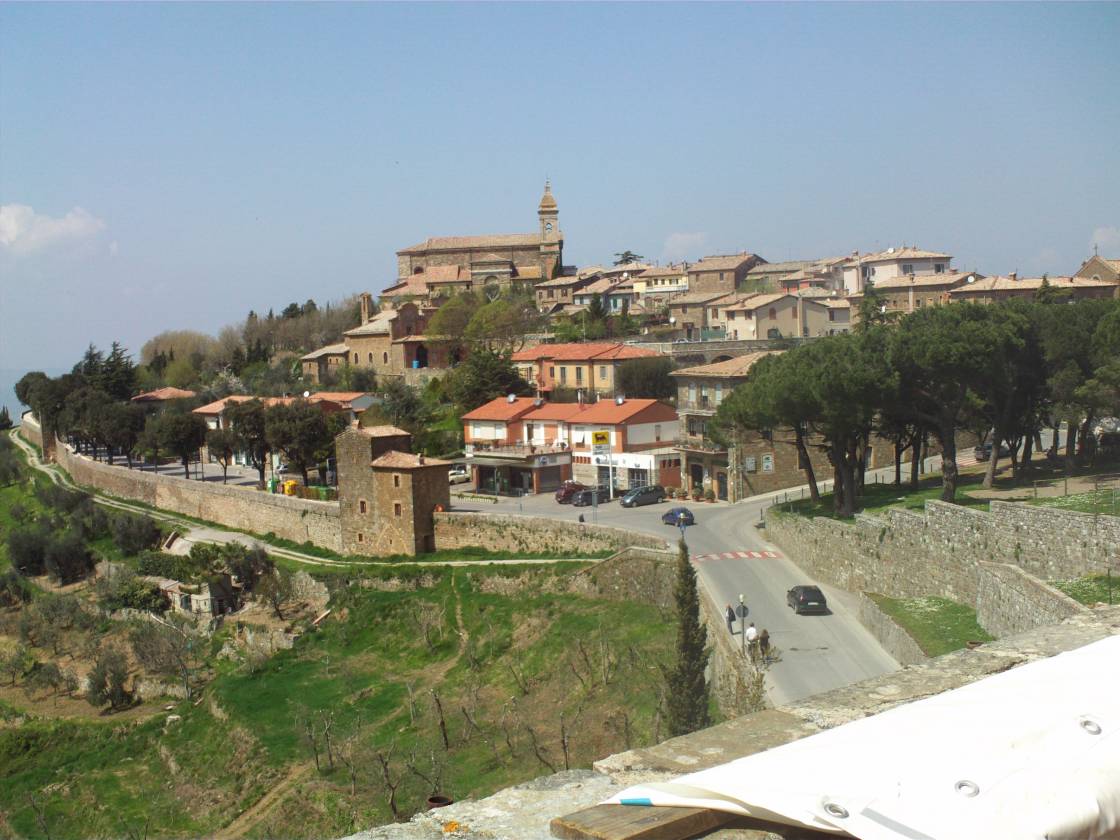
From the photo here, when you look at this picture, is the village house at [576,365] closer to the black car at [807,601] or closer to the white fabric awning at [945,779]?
the black car at [807,601]

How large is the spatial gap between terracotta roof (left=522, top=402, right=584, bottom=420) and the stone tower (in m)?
44.8

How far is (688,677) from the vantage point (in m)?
18.5

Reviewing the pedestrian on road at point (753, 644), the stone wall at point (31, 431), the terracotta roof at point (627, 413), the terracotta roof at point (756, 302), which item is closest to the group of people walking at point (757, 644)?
the pedestrian on road at point (753, 644)

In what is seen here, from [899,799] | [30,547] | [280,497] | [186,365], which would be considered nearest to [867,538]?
[899,799]

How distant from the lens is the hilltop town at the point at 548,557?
67.1 ft

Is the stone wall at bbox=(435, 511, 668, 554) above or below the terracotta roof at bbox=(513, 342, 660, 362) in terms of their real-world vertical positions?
below

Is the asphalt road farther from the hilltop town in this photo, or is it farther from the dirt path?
the dirt path

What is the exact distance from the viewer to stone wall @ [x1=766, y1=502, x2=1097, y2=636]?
1638cm

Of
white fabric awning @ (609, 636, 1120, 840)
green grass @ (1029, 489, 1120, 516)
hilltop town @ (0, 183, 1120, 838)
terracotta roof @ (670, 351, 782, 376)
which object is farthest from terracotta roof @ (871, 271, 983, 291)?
white fabric awning @ (609, 636, 1120, 840)

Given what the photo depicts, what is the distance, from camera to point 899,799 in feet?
9.95

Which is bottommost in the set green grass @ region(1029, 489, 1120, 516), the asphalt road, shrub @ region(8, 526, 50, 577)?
shrub @ region(8, 526, 50, 577)

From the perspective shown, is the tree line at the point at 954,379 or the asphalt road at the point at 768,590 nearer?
the asphalt road at the point at 768,590

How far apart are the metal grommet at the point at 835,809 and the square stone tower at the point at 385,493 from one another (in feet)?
116

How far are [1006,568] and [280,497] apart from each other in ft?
108
